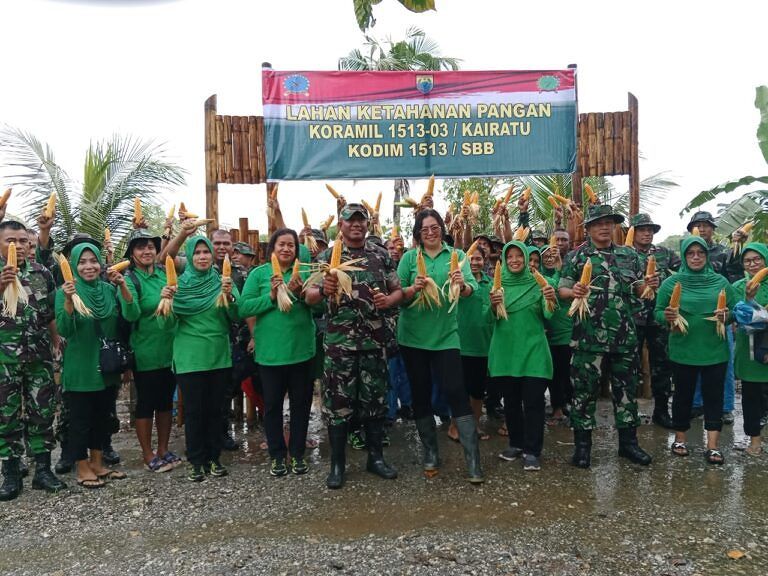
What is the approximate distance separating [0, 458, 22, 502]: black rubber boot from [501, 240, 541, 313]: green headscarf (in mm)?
3997

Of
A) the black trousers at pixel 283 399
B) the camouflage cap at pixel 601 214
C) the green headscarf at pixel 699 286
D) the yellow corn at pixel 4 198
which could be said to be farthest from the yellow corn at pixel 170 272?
the green headscarf at pixel 699 286

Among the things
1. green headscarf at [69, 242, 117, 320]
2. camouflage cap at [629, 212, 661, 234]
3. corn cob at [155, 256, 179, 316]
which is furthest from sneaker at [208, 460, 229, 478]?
camouflage cap at [629, 212, 661, 234]

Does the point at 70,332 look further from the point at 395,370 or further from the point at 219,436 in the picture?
the point at 395,370

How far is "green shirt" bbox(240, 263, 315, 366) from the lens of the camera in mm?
4234

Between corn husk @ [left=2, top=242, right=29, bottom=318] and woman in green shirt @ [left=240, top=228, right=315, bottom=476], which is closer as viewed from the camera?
corn husk @ [left=2, top=242, right=29, bottom=318]

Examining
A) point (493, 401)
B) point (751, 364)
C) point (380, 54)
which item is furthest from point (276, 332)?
point (380, 54)

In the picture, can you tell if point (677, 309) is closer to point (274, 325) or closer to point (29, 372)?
point (274, 325)

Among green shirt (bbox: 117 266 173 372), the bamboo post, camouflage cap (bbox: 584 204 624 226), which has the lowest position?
green shirt (bbox: 117 266 173 372)

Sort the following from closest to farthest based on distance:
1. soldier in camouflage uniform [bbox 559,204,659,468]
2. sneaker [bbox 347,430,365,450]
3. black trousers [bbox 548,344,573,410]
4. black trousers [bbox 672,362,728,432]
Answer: soldier in camouflage uniform [bbox 559,204,659,468], black trousers [bbox 672,362,728,432], sneaker [bbox 347,430,365,450], black trousers [bbox 548,344,573,410]

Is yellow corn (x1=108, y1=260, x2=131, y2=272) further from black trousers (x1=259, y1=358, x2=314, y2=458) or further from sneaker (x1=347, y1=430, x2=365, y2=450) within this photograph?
sneaker (x1=347, y1=430, x2=365, y2=450)

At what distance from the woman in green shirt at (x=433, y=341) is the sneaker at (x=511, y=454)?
21.7 inches

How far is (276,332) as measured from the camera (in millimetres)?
4258

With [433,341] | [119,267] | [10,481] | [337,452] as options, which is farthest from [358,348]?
[10,481]

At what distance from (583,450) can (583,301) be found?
1.20 meters
